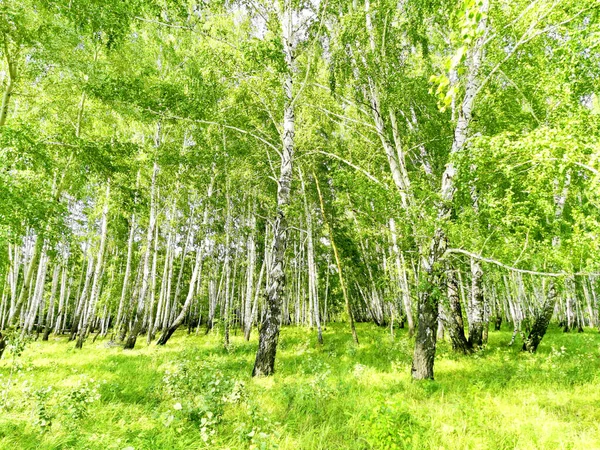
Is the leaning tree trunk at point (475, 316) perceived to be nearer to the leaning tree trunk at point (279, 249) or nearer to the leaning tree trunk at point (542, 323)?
the leaning tree trunk at point (542, 323)

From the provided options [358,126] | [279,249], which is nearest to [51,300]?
[279,249]

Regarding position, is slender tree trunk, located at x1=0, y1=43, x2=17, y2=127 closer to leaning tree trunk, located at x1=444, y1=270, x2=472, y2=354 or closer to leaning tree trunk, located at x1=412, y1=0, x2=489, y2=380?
leaning tree trunk, located at x1=412, y1=0, x2=489, y2=380

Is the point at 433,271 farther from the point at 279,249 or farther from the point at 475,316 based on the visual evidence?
the point at 475,316

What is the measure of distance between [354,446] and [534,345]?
968cm

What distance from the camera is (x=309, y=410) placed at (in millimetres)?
5125

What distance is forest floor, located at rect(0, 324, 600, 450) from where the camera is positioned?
12.7ft

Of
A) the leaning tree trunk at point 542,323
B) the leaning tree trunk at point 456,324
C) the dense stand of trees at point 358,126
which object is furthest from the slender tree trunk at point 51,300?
the leaning tree trunk at point 542,323

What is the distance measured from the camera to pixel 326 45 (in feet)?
37.8

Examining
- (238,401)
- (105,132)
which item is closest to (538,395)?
(238,401)

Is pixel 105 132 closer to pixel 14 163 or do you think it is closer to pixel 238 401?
pixel 14 163

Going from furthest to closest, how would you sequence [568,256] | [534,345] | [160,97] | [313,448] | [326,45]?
1. [326,45]
2. [534,345]
3. [160,97]
4. [568,256]
5. [313,448]

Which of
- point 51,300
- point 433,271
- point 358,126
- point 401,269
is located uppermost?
point 358,126

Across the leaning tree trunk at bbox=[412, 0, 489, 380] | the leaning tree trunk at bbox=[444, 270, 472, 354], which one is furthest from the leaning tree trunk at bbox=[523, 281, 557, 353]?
the leaning tree trunk at bbox=[412, 0, 489, 380]

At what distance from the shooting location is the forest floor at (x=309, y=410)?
12.7 ft
